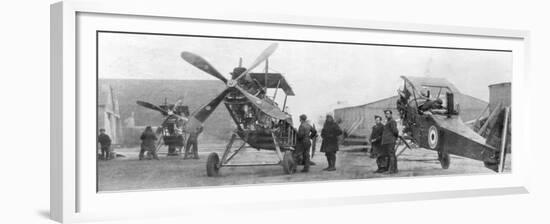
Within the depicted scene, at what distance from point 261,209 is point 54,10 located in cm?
302

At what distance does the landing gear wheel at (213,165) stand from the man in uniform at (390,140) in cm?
211

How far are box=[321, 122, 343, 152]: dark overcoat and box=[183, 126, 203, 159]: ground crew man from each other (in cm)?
150

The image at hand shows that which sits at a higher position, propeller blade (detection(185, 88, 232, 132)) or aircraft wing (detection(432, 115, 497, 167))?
propeller blade (detection(185, 88, 232, 132))

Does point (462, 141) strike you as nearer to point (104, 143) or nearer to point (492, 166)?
point (492, 166)

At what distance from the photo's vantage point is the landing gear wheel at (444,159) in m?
10.0

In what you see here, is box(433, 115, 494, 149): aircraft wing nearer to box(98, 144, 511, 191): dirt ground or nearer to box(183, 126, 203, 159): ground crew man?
box(98, 144, 511, 191): dirt ground

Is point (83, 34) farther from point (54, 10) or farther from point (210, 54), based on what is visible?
point (210, 54)

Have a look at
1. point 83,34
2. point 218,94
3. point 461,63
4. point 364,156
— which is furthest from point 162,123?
point 461,63

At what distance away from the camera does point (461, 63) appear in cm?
1007

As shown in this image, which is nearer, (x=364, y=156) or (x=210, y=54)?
(x=210, y=54)

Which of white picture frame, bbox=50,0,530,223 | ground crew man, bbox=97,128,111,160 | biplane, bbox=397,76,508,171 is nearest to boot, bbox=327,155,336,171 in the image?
white picture frame, bbox=50,0,530,223

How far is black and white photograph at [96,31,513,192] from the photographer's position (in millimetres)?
8406

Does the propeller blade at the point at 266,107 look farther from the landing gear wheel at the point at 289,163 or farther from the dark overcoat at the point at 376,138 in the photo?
the dark overcoat at the point at 376,138

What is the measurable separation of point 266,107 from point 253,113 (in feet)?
0.56
